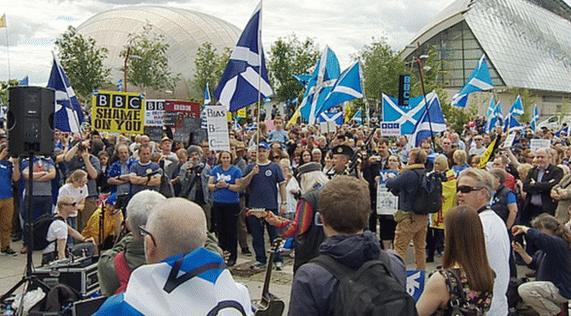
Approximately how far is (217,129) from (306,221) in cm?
455

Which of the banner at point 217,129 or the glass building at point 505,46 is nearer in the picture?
the banner at point 217,129

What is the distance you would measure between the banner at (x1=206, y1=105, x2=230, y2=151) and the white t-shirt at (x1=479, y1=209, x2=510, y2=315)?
19.4 ft

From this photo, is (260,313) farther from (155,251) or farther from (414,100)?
(414,100)

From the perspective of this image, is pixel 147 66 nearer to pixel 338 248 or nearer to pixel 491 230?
pixel 491 230

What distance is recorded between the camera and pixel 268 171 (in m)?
9.01

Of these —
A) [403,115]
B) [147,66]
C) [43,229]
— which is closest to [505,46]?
[147,66]

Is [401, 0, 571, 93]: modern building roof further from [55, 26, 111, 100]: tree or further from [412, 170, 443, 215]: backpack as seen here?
[412, 170, 443, 215]: backpack

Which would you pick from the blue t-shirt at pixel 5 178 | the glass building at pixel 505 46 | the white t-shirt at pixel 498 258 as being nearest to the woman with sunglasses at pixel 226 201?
the blue t-shirt at pixel 5 178

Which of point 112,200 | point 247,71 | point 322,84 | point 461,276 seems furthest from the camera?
point 322,84

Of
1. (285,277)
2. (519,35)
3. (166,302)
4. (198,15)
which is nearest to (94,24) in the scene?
(198,15)

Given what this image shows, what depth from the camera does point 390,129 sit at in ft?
46.6

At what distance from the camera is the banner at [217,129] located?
30.8 feet

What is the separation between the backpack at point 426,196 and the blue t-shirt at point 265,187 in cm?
211

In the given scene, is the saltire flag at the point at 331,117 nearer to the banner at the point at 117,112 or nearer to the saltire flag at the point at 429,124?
the saltire flag at the point at 429,124
